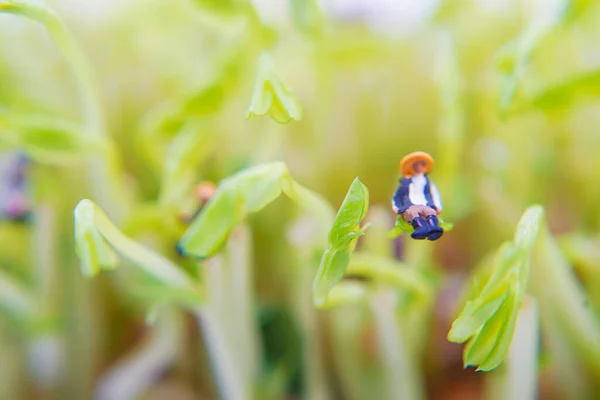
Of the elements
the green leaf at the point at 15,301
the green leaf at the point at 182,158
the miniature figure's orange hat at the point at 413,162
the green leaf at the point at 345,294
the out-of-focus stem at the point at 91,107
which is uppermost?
the out-of-focus stem at the point at 91,107

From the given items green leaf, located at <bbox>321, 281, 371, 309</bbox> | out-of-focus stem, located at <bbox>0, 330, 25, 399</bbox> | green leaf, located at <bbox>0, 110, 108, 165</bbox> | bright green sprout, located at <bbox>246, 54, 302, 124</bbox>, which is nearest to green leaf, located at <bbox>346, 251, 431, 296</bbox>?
green leaf, located at <bbox>321, 281, 371, 309</bbox>

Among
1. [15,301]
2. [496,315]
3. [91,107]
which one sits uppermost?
[91,107]

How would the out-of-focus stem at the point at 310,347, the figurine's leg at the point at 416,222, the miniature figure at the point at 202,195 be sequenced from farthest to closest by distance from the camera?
1. the out-of-focus stem at the point at 310,347
2. the miniature figure at the point at 202,195
3. the figurine's leg at the point at 416,222

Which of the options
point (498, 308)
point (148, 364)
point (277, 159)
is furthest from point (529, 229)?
point (148, 364)

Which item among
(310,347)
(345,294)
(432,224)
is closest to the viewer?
(432,224)

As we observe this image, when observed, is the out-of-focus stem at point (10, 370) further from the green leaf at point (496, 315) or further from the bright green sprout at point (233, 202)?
the green leaf at point (496, 315)

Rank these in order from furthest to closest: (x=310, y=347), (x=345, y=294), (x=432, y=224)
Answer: (x=310, y=347), (x=345, y=294), (x=432, y=224)

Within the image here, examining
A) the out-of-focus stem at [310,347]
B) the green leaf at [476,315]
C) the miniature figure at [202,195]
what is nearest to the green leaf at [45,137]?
the miniature figure at [202,195]

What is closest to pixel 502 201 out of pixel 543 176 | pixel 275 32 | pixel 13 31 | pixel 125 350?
pixel 543 176

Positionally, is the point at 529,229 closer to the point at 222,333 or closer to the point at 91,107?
the point at 222,333
